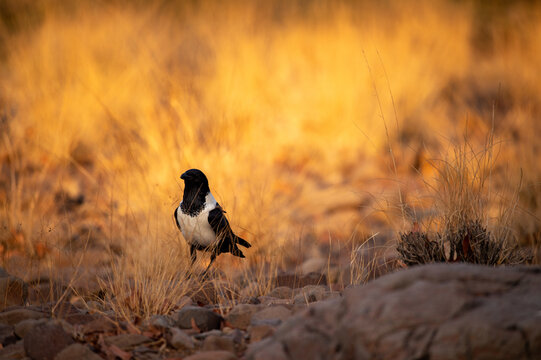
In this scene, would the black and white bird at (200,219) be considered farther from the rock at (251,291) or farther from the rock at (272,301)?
the rock at (272,301)

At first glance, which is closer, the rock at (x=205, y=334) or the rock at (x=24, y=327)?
the rock at (x=205, y=334)

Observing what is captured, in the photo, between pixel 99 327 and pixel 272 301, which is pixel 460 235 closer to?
pixel 272 301

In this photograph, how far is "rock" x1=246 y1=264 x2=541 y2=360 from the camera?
6.06ft

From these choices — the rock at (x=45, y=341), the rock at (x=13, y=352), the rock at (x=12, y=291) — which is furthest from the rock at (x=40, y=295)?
the rock at (x=45, y=341)

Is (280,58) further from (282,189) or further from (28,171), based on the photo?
(28,171)

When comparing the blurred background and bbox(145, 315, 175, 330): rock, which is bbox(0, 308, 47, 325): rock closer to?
bbox(145, 315, 175, 330): rock

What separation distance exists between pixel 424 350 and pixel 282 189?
483 centimetres

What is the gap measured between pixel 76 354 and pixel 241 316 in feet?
2.43

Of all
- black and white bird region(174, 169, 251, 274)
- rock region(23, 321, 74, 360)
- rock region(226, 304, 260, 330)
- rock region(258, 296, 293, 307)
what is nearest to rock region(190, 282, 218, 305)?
rock region(258, 296, 293, 307)

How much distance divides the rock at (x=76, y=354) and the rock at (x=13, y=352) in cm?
24

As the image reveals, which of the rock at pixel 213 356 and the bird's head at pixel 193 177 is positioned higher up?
the bird's head at pixel 193 177

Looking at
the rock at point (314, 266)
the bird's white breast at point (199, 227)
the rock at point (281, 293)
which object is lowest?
the rock at point (314, 266)

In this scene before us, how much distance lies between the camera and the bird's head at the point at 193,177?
12.9 ft

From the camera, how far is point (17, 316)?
284 cm
